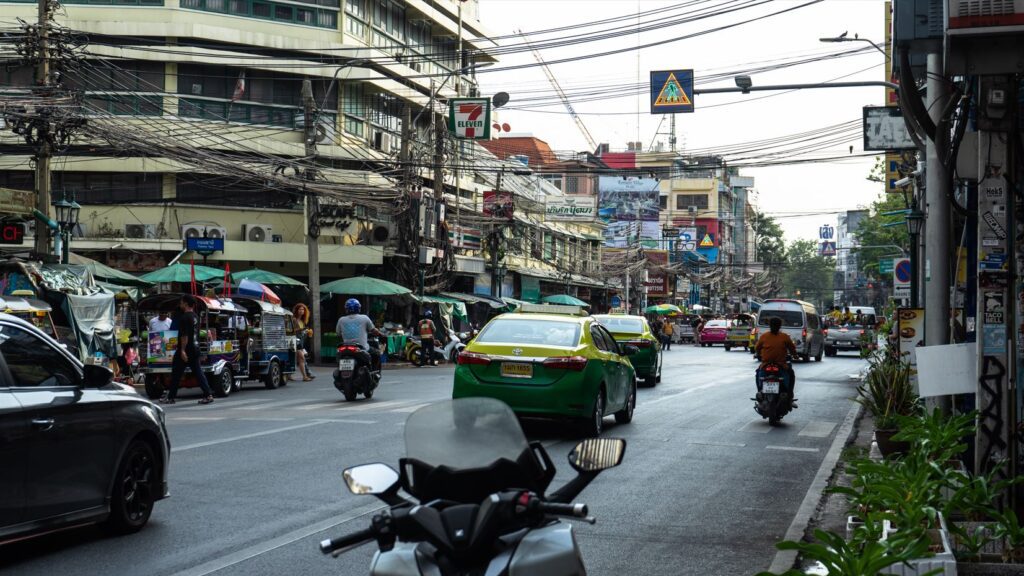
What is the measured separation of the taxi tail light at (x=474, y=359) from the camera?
14.2 m

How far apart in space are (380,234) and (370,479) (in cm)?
3968

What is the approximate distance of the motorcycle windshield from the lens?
4129 mm

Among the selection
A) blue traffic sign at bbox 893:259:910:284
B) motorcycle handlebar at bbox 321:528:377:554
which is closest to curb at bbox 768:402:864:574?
motorcycle handlebar at bbox 321:528:377:554

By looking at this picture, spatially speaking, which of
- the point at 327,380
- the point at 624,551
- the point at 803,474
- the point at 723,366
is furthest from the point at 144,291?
the point at 624,551

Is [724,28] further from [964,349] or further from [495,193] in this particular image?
[495,193]

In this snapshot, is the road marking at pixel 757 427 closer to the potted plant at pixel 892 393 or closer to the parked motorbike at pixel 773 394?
the parked motorbike at pixel 773 394

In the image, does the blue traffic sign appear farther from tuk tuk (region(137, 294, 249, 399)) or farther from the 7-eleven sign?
tuk tuk (region(137, 294, 249, 399))

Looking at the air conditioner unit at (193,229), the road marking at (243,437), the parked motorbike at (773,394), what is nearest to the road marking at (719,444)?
the parked motorbike at (773,394)

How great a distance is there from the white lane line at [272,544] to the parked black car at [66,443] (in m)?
0.99

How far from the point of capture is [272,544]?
7.80 metres

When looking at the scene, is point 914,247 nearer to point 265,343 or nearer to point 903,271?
point 903,271

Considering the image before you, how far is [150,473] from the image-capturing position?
8.41 metres

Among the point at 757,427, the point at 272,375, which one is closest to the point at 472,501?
the point at 757,427

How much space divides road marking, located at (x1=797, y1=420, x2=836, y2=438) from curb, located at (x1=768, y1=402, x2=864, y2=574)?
0.21 metres
